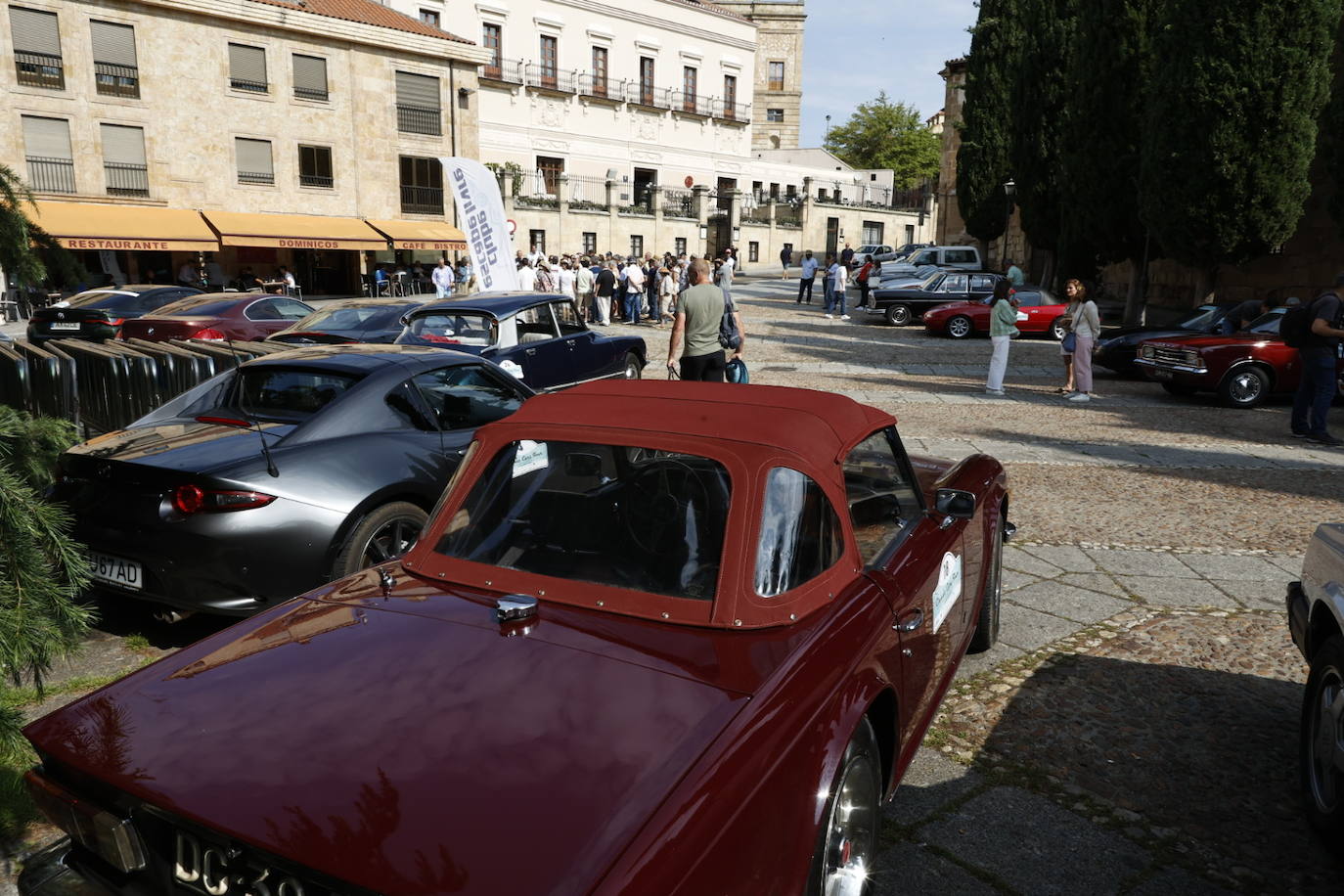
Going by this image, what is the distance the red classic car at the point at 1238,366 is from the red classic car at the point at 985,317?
29.1 ft

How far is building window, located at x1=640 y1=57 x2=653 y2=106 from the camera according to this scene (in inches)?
2100

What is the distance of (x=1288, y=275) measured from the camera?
22.3 m

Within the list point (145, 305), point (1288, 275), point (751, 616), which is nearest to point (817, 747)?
point (751, 616)

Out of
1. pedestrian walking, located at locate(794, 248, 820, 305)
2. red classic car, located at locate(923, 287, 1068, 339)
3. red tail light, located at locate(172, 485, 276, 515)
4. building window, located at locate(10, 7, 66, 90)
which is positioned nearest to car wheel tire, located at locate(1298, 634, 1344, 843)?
red tail light, located at locate(172, 485, 276, 515)

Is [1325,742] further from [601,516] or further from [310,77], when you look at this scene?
[310,77]

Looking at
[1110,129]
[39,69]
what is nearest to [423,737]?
[1110,129]

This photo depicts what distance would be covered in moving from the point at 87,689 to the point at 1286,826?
15.9ft

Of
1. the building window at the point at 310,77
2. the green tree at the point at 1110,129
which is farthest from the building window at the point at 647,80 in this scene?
the green tree at the point at 1110,129

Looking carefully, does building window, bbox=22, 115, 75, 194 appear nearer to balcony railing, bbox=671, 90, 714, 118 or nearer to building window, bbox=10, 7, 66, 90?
building window, bbox=10, 7, 66, 90

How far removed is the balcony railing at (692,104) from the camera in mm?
54656

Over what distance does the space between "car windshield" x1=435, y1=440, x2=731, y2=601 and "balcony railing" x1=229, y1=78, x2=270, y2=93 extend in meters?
36.0

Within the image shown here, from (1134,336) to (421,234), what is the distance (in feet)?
91.8

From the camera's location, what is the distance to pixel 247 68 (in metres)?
33.5

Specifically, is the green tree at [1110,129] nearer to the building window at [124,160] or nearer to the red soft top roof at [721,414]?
the red soft top roof at [721,414]
